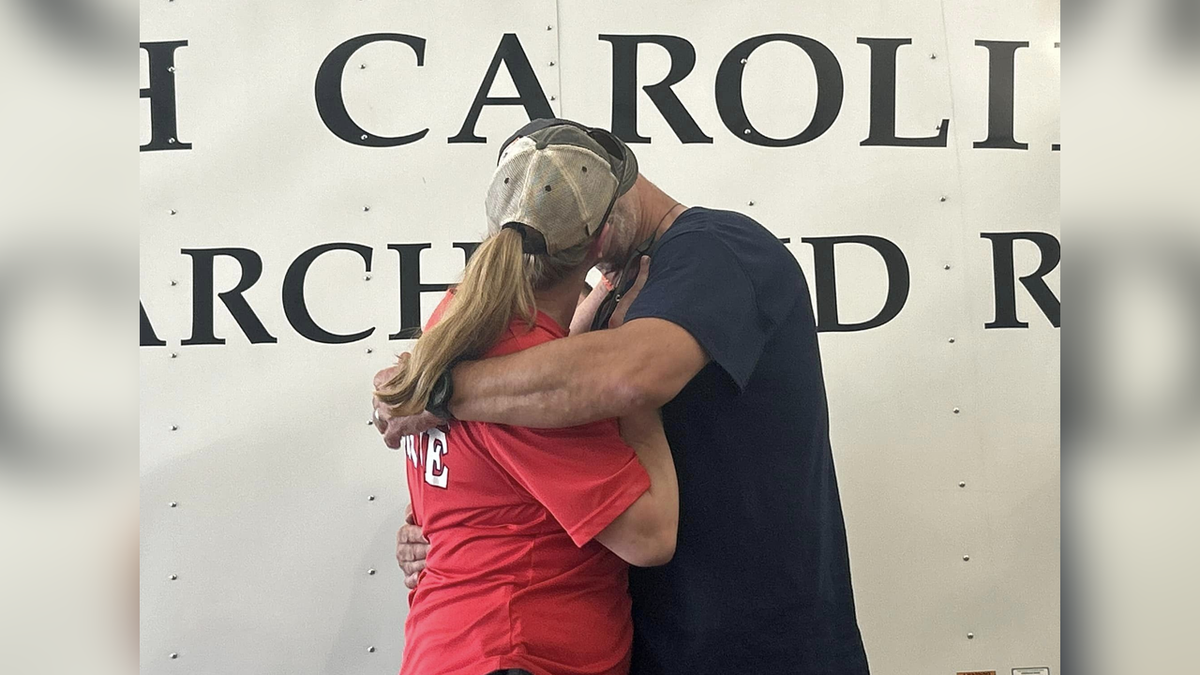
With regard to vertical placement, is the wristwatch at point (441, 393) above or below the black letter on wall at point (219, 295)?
below

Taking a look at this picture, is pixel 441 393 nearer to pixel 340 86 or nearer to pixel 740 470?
pixel 740 470

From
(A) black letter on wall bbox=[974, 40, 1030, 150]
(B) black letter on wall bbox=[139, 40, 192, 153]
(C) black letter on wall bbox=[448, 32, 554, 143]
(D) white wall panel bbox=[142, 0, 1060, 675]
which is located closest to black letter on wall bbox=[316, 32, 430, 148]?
(D) white wall panel bbox=[142, 0, 1060, 675]

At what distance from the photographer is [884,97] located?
5.97 ft

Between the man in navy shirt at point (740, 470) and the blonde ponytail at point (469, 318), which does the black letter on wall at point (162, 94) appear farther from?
the blonde ponytail at point (469, 318)

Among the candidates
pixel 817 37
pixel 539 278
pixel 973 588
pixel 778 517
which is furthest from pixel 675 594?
pixel 817 37

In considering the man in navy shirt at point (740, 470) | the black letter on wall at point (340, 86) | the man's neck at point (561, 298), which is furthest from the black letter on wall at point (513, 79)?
the man's neck at point (561, 298)

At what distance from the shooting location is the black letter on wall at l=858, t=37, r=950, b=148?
1.82 metres

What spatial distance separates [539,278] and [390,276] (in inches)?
29.9

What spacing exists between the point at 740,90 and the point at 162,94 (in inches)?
46.2

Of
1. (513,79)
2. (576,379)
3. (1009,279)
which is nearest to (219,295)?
(513,79)

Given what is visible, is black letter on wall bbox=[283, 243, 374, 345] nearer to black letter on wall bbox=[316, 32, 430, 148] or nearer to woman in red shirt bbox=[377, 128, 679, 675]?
black letter on wall bbox=[316, 32, 430, 148]

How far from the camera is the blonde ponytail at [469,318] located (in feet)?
3.27

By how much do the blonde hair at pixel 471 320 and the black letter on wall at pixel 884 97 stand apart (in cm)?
108
